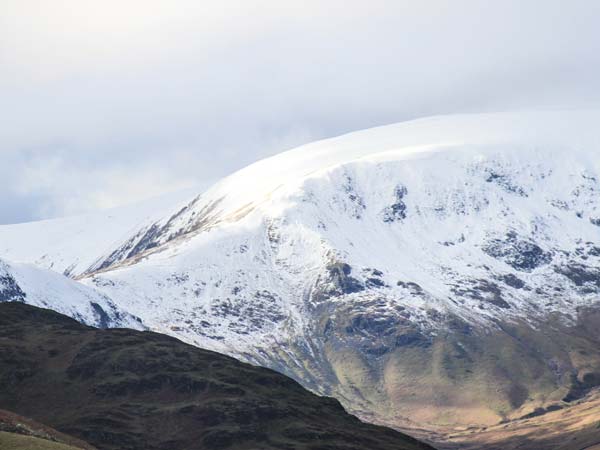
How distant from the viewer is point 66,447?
130875mm

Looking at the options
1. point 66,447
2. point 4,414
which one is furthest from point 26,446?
point 4,414

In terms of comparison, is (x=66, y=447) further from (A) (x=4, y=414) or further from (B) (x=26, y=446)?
(A) (x=4, y=414)

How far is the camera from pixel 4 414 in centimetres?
18500

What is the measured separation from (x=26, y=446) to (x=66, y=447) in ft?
14.2

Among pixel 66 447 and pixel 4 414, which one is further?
pixel 4 414

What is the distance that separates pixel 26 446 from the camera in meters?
129

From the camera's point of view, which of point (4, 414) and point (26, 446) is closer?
point (26, 446)

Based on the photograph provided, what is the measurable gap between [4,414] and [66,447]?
57898 millimetres
